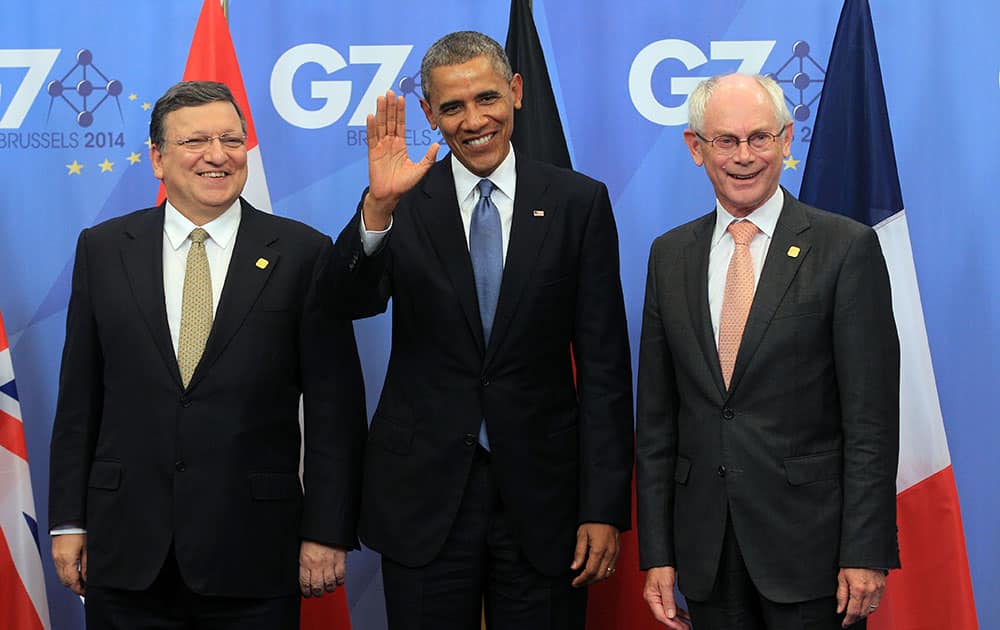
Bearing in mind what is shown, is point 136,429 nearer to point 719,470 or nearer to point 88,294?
point 88,294

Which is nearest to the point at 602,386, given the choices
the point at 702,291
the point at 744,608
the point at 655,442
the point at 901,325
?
the point at 655,442

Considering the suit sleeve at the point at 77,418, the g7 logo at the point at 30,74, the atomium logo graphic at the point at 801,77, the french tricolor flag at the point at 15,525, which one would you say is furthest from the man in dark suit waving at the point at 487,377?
the g7 logo at the point at 30,74

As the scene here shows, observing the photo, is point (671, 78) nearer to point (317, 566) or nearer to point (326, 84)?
point (326, 84)

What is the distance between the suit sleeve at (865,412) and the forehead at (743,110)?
0.33 meters

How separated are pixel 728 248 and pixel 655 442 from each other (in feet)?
1.47

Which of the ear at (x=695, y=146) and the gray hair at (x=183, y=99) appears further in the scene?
the gray hair at (x=183, y=99)

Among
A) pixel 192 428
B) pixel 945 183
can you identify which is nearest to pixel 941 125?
pixel 945 183

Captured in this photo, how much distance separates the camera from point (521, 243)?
2.41m

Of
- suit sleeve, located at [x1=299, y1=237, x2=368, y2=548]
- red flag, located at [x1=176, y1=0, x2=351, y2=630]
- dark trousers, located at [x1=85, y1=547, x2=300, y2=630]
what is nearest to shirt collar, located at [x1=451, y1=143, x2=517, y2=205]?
suit sleeve, located at [x1=299, y1=237, x2=368, y2=548]

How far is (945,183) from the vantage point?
3580mm

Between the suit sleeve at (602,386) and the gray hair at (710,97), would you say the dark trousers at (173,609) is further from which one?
the gray hair at (710,97)

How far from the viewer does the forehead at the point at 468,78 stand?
8.05 ft

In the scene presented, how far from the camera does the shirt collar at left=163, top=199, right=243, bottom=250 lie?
252cm

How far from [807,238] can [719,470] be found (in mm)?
513
